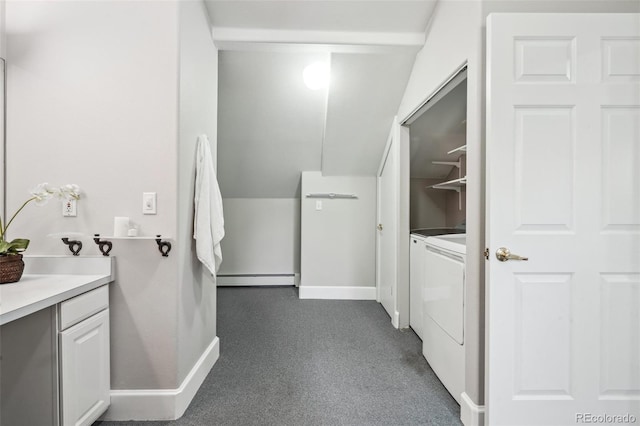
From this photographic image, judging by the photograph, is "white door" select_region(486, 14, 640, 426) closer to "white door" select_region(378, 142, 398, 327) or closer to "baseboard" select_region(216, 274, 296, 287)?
"white door" select_region(378, 142, 398, 327)

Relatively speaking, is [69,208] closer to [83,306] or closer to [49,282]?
[49,282]

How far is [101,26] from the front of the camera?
1551 mm

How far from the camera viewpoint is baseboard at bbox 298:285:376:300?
352 cm

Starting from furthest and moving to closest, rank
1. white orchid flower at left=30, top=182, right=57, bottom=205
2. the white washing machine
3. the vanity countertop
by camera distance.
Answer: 1. the white washing machine
2. white orchid flower at left=30, top=182, right=57, bottom=205
3. the vanity countertop

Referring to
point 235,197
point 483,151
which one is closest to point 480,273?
point 483,151

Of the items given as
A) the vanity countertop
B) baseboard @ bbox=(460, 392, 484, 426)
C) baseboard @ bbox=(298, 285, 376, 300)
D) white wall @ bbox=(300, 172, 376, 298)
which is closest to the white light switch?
the vanity countertop

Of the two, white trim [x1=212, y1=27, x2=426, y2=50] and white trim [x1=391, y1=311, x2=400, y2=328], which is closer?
white trim [x1=212, y1=27, x2=426, y2=50]

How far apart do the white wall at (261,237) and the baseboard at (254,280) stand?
0.17 feet

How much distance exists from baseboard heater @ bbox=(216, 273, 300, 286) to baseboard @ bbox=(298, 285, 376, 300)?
21.1 inches

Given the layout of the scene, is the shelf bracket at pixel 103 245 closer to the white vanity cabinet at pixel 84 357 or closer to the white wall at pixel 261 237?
the white vanity cabinet at pixel 84 357

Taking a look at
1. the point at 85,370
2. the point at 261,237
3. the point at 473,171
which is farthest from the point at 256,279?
the point at 473,171

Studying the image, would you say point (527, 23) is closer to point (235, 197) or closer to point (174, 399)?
point (174, 399)

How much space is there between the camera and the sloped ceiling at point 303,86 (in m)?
2.01

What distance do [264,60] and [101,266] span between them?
2109 millimetres
